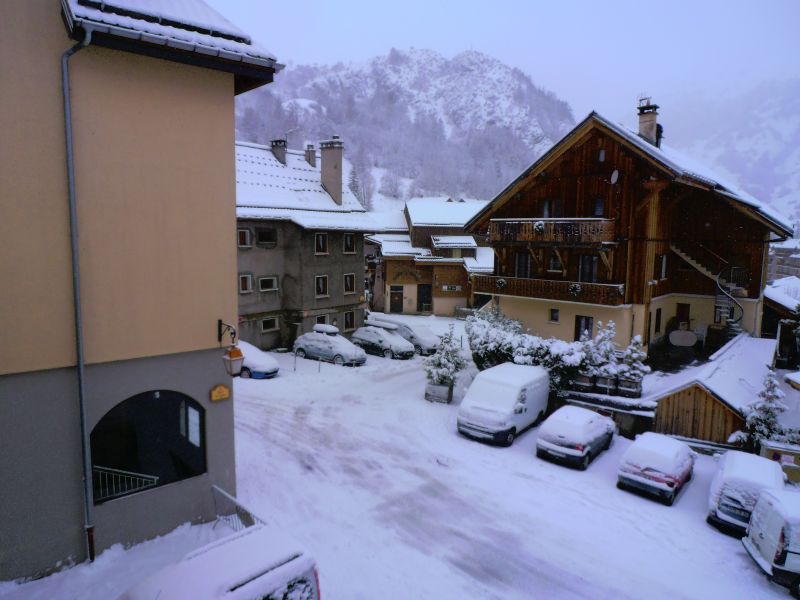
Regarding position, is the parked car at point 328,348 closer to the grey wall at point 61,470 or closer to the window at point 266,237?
the window at point 266,237

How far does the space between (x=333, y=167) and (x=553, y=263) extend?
15.4 meters

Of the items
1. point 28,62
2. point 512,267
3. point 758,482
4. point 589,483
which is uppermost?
point 28,62

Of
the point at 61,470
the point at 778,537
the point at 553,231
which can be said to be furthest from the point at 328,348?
the point at 778,537

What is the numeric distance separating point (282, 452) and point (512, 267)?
16.7 meters

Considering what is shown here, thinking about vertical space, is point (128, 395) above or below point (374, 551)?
above

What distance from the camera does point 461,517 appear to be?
38.9 feet

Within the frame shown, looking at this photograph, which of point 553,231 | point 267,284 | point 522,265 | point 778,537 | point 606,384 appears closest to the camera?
point 778,537

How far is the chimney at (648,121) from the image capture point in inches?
1038

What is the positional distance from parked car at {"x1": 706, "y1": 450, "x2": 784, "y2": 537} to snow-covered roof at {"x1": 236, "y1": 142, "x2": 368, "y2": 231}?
21399 mm

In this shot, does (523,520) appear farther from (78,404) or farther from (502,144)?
(502,144)

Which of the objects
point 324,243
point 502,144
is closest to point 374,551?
point 324,243

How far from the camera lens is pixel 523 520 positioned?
11852 millimetres

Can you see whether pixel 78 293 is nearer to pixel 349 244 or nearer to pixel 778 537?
pixel 778 537

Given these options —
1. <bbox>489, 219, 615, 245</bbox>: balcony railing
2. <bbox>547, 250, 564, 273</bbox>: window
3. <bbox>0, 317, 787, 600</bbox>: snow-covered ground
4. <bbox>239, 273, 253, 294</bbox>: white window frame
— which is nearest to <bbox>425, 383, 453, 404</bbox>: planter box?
<bbox>0, 317, 787, 600</bbox>: snow-covered ground
